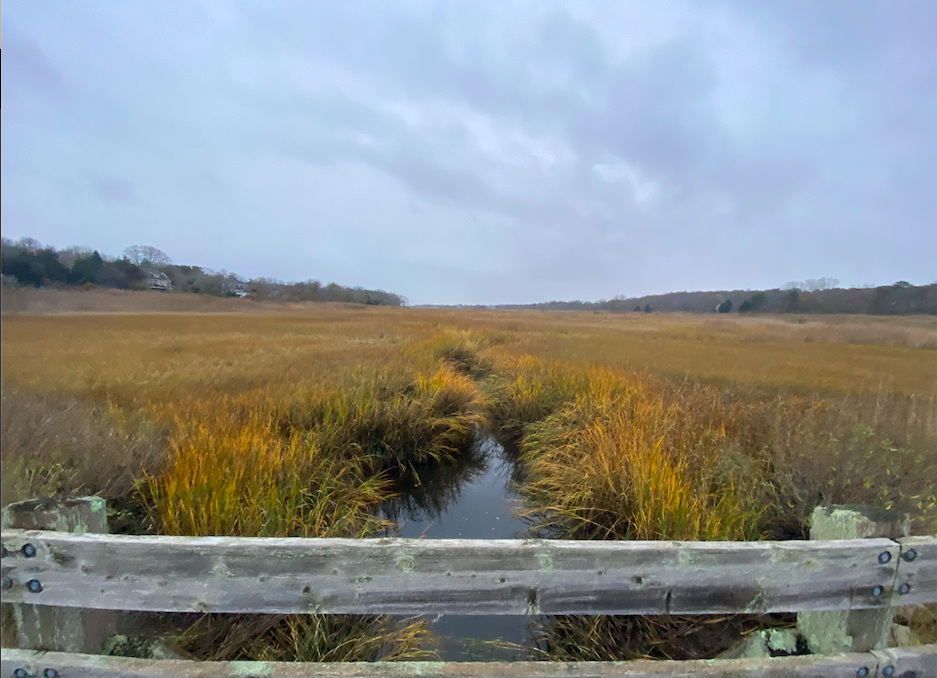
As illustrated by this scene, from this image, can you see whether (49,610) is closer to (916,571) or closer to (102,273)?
(102,273)

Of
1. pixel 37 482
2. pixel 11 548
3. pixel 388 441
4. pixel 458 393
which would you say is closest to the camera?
pixel 11 548

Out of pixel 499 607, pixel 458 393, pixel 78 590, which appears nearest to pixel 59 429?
pixel 78 590

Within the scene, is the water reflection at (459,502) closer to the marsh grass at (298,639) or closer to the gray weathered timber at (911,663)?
the marsh grass at (298,639)

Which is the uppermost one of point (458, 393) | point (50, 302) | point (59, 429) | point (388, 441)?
point (50, 302)

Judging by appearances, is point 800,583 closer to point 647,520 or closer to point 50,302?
point 647,520

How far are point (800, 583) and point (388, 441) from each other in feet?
15.1

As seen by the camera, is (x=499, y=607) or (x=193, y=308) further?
(x=193, y=308)

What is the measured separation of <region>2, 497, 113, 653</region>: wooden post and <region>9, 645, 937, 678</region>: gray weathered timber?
0.17ft

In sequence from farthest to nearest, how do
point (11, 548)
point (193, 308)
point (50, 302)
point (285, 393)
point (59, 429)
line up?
point (285, 393)
point (193, 308)
point (59, 429)
point (50, 302)
point (11, 548)

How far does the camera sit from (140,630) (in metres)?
1.91

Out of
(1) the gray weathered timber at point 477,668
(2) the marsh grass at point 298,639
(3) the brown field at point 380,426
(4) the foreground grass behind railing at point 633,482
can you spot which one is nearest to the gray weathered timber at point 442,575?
(1) the gray weathered timber at point 477,668

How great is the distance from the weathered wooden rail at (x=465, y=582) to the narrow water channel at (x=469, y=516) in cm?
143

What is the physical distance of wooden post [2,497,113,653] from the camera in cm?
144

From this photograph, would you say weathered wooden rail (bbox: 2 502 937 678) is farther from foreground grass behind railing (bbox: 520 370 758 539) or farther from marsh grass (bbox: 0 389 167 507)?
foreground grass behind railing (bbox: 520 370 758 539)
